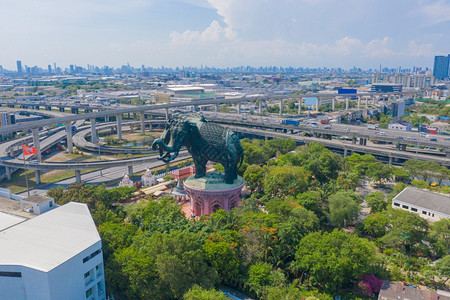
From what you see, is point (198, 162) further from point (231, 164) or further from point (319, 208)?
point (319, 208)

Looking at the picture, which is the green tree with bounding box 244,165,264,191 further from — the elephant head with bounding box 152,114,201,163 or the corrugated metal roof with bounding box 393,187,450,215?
the corrugated metal roof with bounding box 393,187,450,215

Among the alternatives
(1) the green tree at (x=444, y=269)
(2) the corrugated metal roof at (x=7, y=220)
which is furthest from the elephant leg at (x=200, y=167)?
(1) the green tree at (x=444, y=269)

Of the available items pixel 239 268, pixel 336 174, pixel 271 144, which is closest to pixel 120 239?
pixel 239 268

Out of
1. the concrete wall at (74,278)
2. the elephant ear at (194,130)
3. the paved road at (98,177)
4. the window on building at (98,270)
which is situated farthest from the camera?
the paved road at (98,177)

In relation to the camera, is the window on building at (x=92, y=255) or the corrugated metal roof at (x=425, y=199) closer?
the window on building at (x=92, y=255)

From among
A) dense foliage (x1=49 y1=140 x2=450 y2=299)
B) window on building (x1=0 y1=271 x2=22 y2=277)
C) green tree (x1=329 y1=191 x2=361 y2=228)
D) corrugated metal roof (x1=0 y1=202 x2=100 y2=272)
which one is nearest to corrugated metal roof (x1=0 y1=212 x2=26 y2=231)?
corrugated metal roof (x1=0 y1=202 x2=100 y2=272)

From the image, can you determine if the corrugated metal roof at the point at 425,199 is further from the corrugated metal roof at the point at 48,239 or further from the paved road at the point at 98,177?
the paved road at the point at 98,177

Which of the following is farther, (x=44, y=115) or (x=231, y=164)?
(x=44, y=115)
